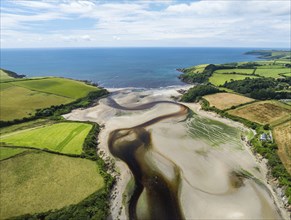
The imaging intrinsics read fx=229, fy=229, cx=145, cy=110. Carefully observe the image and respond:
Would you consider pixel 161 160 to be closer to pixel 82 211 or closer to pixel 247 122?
pixel 82 211

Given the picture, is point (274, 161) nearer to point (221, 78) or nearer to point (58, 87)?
point (221, 78)

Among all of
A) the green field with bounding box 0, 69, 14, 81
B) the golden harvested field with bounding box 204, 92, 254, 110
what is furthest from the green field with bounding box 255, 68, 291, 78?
the green field with bounding box 0, 69, 14, 81

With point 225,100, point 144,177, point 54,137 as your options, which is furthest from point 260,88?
point 54,137

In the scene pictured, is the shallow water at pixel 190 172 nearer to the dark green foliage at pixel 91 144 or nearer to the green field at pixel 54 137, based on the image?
the dark green foliage at pixel 91 144

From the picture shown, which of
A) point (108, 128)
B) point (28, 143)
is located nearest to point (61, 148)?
point (28, 143)

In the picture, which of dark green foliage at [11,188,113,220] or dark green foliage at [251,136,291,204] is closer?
dark green foliage at [11,188,113,220]

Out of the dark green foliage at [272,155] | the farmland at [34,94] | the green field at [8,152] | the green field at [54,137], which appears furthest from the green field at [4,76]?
the dark green foliage at [272,155]

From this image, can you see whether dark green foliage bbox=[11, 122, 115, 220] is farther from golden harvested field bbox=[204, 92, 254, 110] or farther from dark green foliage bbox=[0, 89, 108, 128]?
golden harvested field bbox=[204, 92, 254, 110]
